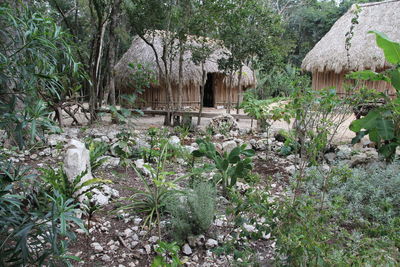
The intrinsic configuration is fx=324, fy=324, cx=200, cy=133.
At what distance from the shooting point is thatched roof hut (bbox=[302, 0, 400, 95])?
11359 mm

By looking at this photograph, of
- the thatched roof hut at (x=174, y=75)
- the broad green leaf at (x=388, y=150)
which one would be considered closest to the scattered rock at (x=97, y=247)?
the broad green leaf at (x=388, y=150)

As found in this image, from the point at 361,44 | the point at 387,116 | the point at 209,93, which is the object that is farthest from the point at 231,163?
the point at 209,93

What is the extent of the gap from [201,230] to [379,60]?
1066 cm

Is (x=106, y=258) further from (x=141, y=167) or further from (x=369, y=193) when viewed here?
(x=369, y=193)

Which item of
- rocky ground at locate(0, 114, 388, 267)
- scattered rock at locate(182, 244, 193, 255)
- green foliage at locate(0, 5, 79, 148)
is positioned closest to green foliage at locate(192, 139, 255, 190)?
rocky ground at locate(0, 114, 388, 267)

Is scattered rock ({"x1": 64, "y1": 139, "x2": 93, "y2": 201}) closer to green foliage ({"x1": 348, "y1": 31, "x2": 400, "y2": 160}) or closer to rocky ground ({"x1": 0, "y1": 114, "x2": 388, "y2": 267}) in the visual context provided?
rocky ground ({"x1": 0, "y1": 114, "x2": 388, "y2": 267})

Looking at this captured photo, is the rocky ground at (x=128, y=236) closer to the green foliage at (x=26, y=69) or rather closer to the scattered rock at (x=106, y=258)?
the scattered rock at (x=106, y=258)

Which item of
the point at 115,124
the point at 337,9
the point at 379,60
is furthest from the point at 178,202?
the point at 337,9

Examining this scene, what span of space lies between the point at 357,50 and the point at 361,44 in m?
0.29

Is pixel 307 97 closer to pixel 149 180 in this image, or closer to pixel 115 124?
pixel 149 180

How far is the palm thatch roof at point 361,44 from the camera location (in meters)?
11.3

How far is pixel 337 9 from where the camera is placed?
19.1 m

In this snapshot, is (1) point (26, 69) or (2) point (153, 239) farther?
(2) point (153, 239)

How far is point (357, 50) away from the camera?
38.4ft
